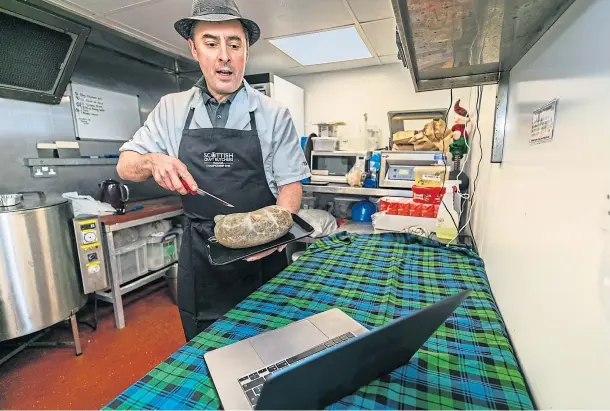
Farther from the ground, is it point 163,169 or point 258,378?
point 163,169

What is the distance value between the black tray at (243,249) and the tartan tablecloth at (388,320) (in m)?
0.13

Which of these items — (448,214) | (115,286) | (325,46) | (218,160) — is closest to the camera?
(218,160)

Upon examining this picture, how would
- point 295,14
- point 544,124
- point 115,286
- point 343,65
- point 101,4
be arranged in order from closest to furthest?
point 544,124 < point 101,4 < point 295,14 < point 115,286 < point 343,65

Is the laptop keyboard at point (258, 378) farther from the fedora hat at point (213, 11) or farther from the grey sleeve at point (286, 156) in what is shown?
the fedora hat at point (213, 11)

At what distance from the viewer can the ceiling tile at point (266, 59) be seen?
7.94ft

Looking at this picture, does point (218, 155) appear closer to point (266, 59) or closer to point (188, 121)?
point (188, 121)

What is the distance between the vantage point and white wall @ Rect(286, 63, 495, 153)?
113 inches

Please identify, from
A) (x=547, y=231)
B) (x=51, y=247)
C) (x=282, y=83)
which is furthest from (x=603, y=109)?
(x=282, y=83)

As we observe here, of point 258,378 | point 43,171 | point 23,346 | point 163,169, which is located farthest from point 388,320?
point 43,171

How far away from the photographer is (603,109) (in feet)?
1.29

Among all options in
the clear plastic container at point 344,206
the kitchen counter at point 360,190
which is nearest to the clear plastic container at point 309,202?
the clear plastic container at point 344,206

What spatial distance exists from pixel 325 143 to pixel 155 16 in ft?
4.85

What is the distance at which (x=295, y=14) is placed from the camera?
1.88 m

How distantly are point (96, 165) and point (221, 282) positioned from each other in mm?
1980
